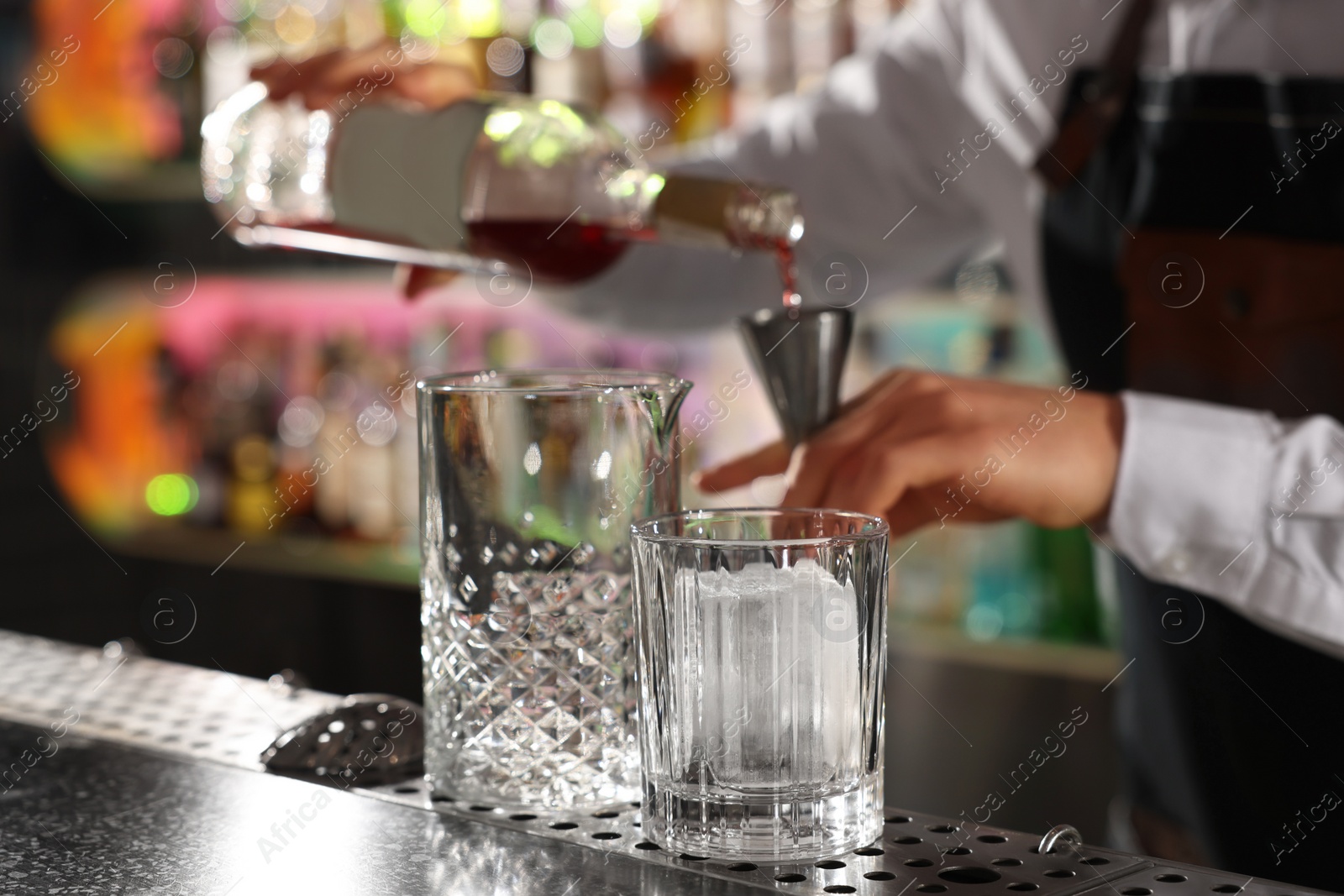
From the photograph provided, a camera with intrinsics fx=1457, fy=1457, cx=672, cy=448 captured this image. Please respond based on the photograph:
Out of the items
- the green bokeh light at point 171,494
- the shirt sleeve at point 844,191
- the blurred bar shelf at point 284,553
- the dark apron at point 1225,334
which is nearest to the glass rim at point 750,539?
the dark apron at point 1225,334

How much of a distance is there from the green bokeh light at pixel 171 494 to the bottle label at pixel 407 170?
79.0 inches

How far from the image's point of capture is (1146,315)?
3.96 feet

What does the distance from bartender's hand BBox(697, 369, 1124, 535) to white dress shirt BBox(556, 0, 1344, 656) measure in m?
0.03

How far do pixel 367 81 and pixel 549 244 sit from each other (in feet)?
0.56

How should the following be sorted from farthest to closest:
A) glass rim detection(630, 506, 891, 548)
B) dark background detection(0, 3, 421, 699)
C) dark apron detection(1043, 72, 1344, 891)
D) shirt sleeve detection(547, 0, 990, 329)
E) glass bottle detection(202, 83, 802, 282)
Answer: dark background detection(0, 3, 421, 699), shirt sleeve detection(547, 0, 990, 329), dark apron detection(1043, 72, 1344, 891), glass bottle detection(202, 83, 802, 282), glass rim detection(630, 506, 891, 548)

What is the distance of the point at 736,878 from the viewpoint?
22.2 inches

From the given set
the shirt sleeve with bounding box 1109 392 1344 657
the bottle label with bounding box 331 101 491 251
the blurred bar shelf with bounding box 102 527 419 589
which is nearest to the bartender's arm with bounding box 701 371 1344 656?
the shirt sleeve with bounding box 1109 392 1344 657

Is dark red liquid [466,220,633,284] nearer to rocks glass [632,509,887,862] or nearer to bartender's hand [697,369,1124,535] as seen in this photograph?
bartender's hand [697,369,1124,535]

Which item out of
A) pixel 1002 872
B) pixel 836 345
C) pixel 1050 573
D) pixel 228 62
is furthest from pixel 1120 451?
pixel 228 62

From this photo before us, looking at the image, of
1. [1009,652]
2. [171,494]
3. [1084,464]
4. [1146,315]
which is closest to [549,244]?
[1084,464]

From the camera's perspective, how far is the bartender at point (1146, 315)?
2.88ft

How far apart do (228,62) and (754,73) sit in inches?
46.5

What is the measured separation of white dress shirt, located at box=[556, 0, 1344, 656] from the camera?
35.3 inches

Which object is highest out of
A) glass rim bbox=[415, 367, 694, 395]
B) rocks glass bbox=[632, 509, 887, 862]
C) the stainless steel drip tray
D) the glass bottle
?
the glass bottle
